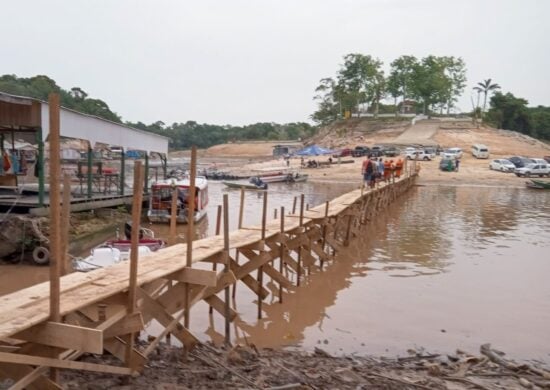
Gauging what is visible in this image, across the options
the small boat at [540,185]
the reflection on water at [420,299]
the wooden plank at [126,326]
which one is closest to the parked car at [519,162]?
the small boat at [540,185]

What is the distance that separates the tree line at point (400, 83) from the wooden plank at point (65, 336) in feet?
261

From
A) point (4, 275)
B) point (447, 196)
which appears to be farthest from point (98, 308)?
point (447, 196)

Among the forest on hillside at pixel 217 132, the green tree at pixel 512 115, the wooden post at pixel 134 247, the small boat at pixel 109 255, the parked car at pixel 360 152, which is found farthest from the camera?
Answer: the forest on hillside at pixel 217 132

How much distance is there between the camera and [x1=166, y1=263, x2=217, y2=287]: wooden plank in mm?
5965

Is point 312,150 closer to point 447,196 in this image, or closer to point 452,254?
point 447,196

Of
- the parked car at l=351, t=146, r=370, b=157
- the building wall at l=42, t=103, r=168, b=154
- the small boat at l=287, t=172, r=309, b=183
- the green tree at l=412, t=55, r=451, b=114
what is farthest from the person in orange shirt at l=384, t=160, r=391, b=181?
the green tree at l=412, t=55, r=451, b=114

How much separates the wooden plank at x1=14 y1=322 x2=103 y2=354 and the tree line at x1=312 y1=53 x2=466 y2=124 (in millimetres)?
79702

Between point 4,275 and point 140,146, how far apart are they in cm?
864

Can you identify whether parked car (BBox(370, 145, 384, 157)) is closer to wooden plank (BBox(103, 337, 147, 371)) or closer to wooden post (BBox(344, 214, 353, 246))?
wooden post (BBox(344, 214, 353, 246))

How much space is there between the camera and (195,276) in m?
6.03

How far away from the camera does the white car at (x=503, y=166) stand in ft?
159

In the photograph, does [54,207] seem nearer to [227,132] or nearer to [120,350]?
[120,350]

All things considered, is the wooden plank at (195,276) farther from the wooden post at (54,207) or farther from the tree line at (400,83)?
the tree line at (400,83)

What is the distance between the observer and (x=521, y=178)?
4522cm
